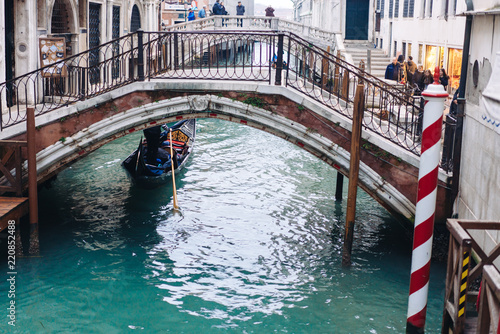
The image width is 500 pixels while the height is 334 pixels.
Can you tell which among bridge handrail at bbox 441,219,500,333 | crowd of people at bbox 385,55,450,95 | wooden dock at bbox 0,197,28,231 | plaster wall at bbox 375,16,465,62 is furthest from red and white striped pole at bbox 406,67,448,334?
plaster wall at bbox 375,16,465,62

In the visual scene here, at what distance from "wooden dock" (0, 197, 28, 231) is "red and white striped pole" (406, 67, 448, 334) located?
456 centimetres

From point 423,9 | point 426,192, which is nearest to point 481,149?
point 426,192

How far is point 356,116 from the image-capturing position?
6.98 m

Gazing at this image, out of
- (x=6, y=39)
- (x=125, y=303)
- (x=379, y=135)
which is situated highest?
(x=6, y=39)

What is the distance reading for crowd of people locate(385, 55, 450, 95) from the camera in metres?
12.1

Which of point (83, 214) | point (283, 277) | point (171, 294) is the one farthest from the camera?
point (83, 214)

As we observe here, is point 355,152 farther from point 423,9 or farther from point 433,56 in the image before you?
point 423,9

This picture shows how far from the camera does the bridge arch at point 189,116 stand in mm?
7672

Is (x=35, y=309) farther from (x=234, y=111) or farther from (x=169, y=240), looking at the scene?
(x=234, y=111)

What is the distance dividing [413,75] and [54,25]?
6994 millimetres

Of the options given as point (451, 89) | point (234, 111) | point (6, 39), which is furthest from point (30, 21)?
point (451, 89)

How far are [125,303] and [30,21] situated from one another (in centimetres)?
547

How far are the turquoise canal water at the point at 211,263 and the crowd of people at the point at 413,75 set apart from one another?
8.70 ft

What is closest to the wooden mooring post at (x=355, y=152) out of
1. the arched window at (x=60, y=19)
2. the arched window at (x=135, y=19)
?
the arched window at (x=60, y=19)
